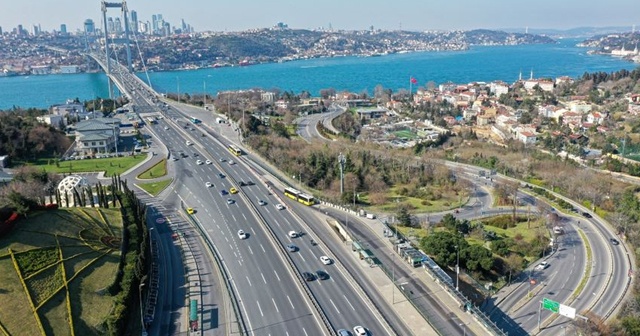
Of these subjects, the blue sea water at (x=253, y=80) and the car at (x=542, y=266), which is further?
the blue sea water at (x=253, y=80)

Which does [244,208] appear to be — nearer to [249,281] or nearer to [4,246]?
[249,281]

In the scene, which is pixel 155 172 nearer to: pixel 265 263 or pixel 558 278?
pixel 265 263

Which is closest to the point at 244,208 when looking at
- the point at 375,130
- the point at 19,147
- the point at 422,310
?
the point at 422,310

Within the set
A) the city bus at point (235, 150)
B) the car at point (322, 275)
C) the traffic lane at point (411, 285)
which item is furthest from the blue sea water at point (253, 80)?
the car at point (322, 275)

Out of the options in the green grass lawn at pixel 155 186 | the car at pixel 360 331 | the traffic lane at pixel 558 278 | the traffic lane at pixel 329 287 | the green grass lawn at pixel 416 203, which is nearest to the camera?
the car at pixel 360 331

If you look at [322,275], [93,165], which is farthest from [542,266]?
[93,165]

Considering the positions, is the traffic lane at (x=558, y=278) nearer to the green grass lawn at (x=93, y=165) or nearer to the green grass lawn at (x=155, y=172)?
the green grass lawn at (x=155, y=172)
